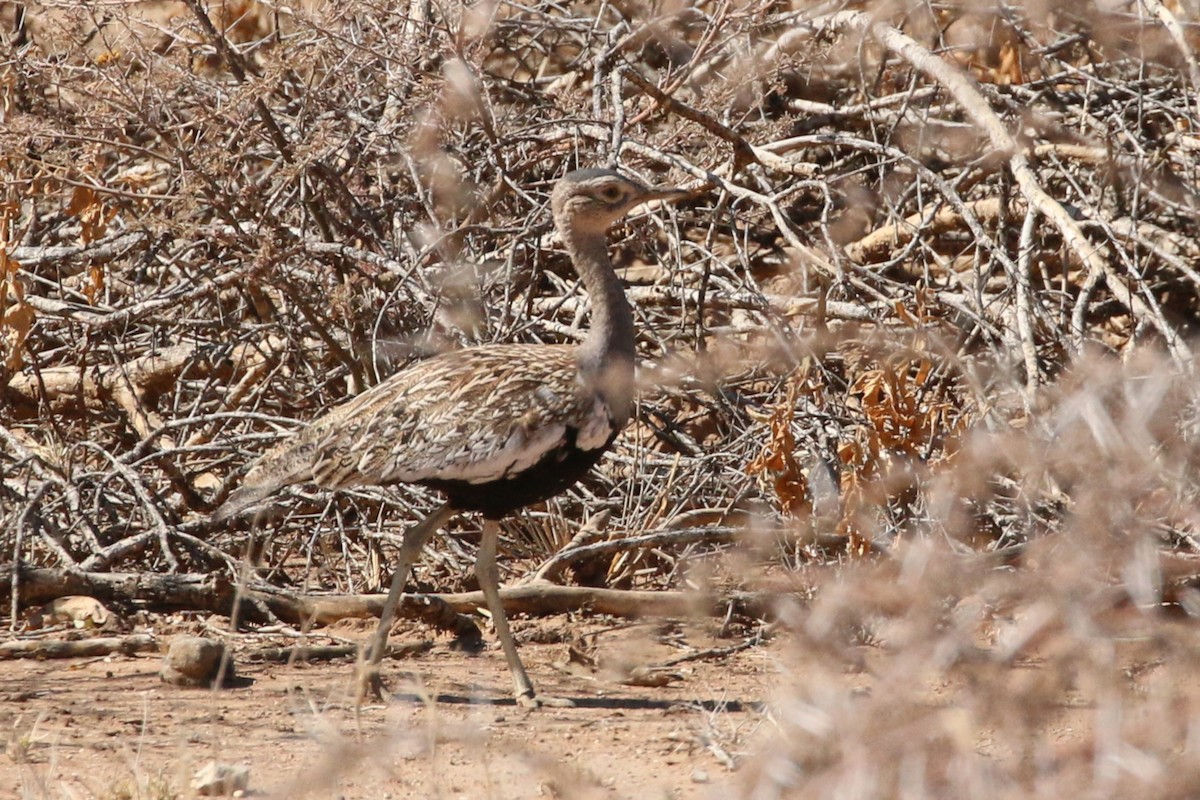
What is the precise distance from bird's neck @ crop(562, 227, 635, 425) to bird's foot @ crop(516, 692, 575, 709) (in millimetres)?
1049

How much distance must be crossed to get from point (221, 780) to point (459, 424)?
167cm

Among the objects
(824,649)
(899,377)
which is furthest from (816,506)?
(824,649)

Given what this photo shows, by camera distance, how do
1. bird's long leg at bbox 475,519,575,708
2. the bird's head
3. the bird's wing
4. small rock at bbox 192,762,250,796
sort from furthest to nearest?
the bird's head → bird's long leg at bbox 475,519,575,708 → the bird's wing → small rock at bbox 192,762,250,796

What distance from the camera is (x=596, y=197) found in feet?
19.4

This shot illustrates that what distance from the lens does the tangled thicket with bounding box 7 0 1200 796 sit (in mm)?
6254

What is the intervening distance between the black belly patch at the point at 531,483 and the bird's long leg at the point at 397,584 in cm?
21

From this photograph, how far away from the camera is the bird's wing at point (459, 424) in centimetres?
558

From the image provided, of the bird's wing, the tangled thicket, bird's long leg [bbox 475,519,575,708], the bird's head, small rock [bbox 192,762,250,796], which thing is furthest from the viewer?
the tangled thicket

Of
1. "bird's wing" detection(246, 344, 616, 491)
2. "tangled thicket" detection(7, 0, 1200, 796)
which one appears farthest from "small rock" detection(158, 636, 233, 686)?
"tangled thicket" detection(7, 0, 1200, 796)

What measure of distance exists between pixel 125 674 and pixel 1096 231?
176 inches

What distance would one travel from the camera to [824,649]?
303 cm

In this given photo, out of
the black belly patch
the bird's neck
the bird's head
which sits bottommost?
the black belly patch

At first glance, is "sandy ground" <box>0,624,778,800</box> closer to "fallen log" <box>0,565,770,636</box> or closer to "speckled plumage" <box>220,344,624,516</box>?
"fallen log" <box>0,565,770,636</box>

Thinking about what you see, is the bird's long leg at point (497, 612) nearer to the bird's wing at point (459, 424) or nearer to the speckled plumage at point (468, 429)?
the speckled plumage at point (468, 429)
